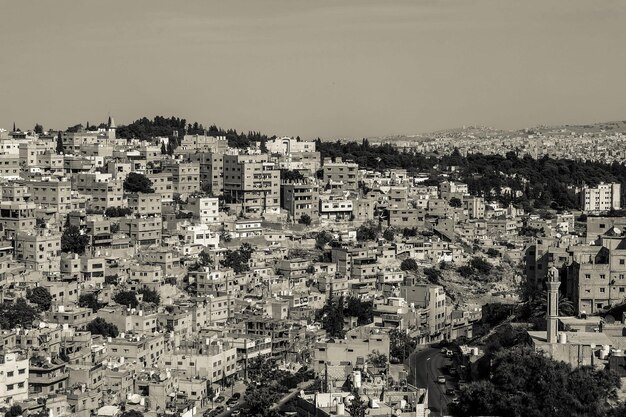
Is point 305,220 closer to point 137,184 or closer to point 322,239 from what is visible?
point 322,239

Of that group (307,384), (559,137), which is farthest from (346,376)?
(559,137)

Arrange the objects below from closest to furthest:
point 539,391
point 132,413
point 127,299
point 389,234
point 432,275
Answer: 1. point 539,391
2. point 132,413
3. point 127,299
4. point 432,275
5. point 389,234

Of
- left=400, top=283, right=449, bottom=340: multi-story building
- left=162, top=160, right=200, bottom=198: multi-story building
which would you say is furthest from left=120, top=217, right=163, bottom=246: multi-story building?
left=400, top=283, right=449, bottom=340: multi-story building

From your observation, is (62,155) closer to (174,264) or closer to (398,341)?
(174,264)

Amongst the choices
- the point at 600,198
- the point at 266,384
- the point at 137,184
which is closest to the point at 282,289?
the point at 137,184

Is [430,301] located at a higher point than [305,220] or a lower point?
lower
